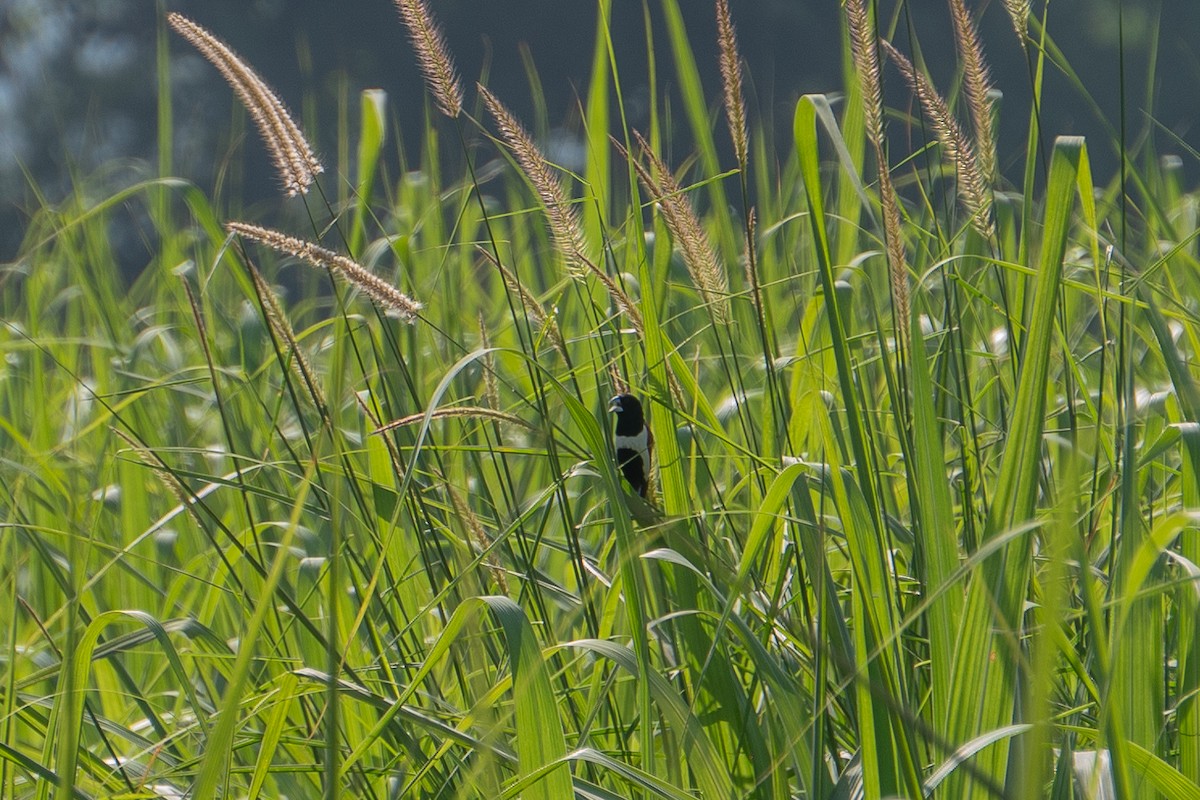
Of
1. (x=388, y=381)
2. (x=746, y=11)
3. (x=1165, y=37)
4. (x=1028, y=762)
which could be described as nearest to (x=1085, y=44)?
(x=1165, y=37)

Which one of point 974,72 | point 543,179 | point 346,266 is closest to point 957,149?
point 974,72

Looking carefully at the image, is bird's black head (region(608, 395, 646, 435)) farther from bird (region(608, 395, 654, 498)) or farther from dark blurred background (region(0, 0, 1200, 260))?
dark blurred background (region(0, 0, 1200, 260))

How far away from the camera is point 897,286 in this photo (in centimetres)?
77

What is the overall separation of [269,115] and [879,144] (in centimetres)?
48

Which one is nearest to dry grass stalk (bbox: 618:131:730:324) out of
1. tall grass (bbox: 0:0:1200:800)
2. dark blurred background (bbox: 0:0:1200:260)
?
tall grass (bbox: 0:0:1200:800)

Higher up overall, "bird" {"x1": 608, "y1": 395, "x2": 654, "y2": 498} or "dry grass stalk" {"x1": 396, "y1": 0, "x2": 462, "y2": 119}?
"dry grass stalk" {"x1": 396, "y1": 0, "x2": 462, "y2": 119}

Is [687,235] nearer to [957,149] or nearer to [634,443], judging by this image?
[957,149]

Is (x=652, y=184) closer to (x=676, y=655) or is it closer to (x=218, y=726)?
(x=676, y=655)

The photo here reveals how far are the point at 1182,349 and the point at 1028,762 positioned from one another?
135 centimetres

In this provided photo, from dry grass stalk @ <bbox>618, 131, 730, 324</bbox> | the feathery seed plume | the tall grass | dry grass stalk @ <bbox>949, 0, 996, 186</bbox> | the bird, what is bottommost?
the bird

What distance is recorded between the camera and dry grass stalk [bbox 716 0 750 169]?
2.75ft

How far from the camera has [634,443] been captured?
66.6 inches

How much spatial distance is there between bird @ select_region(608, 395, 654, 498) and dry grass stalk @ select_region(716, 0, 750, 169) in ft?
2.61

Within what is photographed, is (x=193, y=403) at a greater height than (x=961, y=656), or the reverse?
(x=961, y=656)
